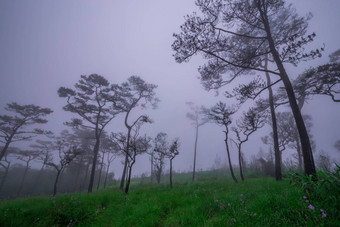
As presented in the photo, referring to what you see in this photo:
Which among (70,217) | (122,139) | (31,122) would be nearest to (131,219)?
(70,217)

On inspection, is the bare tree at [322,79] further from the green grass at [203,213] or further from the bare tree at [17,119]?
the bare tree at [17,119]

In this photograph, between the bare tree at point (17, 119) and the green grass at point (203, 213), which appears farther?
the bare tree at point (17, 119)

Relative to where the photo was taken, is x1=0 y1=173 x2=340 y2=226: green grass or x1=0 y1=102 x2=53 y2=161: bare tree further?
x1=0 y1=102 x2=53 y2=161: bare tree

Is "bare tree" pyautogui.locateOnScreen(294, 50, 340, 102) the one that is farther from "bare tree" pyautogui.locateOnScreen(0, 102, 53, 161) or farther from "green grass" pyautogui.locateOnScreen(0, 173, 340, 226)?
"bare tree" pyautogui.locateOnScreen(0, 102, 53, 161)

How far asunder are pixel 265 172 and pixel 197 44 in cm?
1740

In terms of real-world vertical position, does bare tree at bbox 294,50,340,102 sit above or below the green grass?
above

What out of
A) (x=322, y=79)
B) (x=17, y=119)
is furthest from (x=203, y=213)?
(x=17, y=119)

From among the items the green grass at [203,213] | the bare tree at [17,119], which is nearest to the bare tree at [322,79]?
the green grass at [203,213]

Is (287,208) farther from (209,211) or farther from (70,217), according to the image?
(70,217)

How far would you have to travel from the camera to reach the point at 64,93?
1636cm

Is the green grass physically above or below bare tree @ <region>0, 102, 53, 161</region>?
below

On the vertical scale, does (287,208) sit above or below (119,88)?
below

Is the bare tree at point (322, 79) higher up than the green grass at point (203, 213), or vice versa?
the bare tree at point (322, 79)

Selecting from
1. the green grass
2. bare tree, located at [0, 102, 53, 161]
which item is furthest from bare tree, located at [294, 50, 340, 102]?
bare tree, located at [0, 102, 53, 161]
